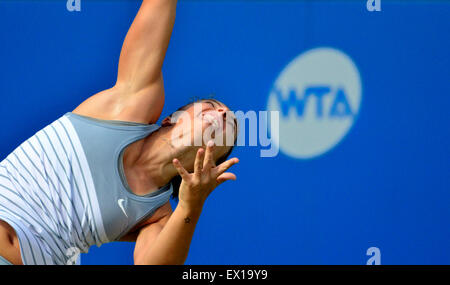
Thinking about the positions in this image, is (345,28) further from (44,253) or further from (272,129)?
(44,253)

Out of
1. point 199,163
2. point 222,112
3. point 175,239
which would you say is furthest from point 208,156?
point 222,112

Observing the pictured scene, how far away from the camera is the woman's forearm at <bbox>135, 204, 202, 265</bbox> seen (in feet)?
2.84

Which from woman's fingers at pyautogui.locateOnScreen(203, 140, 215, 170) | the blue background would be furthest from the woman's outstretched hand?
the blue background

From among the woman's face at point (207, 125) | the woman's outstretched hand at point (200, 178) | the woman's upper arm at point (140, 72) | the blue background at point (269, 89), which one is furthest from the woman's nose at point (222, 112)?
the blue background at point (269, 89)

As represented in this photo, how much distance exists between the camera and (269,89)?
4.96 ft

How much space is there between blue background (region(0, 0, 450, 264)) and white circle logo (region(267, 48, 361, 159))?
23 mm

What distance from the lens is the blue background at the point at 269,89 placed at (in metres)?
1.47

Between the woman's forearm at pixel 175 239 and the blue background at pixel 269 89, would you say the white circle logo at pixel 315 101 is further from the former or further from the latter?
the woman's forearm at pixel 175 239

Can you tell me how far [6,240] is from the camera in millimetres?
893

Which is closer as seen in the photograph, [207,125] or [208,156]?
[208,156]

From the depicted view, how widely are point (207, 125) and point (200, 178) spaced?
0.23 metres

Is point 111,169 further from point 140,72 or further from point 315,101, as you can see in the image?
point 315,101

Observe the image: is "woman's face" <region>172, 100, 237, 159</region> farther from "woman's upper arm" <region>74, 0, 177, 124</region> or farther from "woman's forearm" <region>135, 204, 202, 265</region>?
"woman's forearm" <region>135, 204, 202, 265</region>
